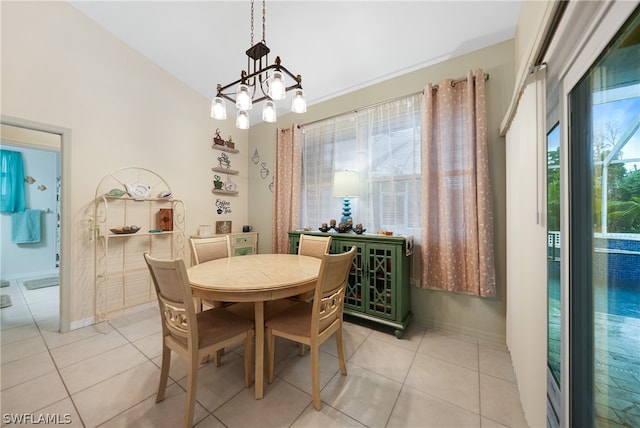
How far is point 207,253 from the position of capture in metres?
2.23

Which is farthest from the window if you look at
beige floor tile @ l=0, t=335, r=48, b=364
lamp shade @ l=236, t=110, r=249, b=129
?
beige floor tile @ l=0, t=335, r=48, b=364

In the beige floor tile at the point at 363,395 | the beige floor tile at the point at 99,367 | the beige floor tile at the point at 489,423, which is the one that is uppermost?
the beige floor tile at the point at 99,367

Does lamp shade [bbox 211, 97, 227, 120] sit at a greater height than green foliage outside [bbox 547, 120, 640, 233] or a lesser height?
greater

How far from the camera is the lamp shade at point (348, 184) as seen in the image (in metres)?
2.53

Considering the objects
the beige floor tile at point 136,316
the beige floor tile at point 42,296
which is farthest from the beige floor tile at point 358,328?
the beige floor tile at point 42,296

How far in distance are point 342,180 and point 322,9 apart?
1.53m

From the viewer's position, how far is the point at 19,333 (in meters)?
2.22

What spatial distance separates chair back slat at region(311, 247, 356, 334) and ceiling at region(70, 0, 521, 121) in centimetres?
207

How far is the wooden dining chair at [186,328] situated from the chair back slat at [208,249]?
757mm

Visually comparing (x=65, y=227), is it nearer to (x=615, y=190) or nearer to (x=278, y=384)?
(x=278, y=384)

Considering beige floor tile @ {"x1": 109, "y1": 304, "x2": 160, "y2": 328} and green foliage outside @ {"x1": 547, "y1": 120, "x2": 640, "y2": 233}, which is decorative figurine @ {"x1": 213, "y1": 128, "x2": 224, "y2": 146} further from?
green foliage outside @ {"x1": 547, "y1": 120, "x2": 640, "y2": 233}

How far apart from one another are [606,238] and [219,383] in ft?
7.29

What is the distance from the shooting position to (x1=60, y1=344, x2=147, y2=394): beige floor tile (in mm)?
1594

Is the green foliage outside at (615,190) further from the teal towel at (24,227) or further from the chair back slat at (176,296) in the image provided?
the teal towel at (24,227)
